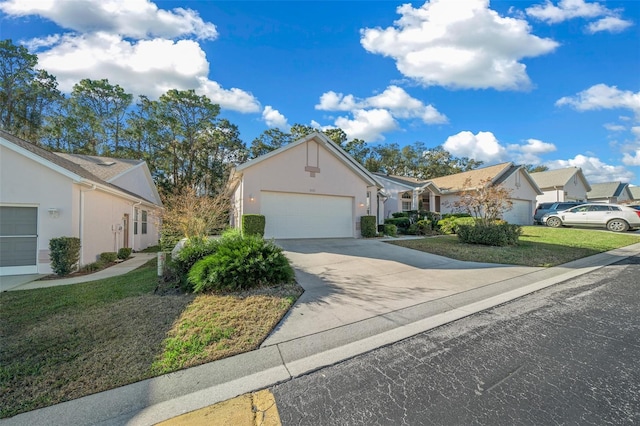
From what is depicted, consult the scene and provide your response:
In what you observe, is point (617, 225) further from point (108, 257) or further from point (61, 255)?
point (61, 255)

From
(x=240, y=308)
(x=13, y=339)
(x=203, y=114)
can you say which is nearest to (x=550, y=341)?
(x=240, y=308)

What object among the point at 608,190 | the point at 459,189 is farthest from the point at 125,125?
the point at 608,190

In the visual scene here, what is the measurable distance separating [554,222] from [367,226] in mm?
15155

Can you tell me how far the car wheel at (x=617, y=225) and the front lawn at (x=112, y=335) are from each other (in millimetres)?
21605

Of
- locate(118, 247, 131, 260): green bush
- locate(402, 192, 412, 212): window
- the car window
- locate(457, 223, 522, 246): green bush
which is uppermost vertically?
locate(402, 192, 412, 212): window

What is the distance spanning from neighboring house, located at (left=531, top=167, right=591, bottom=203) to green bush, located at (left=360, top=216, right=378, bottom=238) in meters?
24.5

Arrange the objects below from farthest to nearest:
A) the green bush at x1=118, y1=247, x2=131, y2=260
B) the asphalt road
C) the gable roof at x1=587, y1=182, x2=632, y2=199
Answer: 1. the gable roof at x1=587, y1=182, x2=632, y2=199
2. the green bush at x1=118, y1=247, x2=131, y2=260
3. the asphalt road

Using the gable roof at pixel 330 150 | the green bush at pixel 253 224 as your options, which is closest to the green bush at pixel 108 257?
the green bush at pixel 253 224

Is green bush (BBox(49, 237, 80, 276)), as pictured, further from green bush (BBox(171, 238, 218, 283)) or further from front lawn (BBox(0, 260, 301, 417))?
green bush (BBox(171, 238, 218, 283))

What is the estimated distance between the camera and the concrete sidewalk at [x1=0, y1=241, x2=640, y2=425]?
8.03ft

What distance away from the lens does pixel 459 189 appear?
72.0 ft

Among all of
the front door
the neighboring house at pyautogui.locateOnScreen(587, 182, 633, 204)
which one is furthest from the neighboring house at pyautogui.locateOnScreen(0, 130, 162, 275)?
the neighboring house at pyautogui.locateOnScreen(587, 182, 633, 204)

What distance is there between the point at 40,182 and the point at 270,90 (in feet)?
33.9

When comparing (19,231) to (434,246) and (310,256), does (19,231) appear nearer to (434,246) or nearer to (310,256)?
(310,256)
